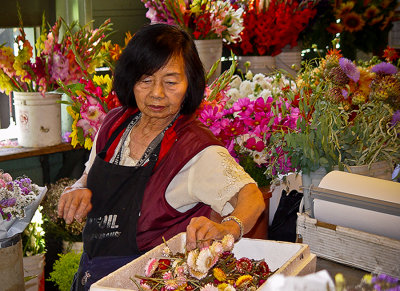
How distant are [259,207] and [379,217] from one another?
0.95 ft

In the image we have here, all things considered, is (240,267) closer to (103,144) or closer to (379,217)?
(379,217)

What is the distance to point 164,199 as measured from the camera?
1646mm

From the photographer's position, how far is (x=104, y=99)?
2383 mm

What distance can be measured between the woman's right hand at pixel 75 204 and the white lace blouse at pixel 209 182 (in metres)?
0.23

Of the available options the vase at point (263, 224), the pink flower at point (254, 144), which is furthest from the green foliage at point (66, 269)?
the pink flower at point (254, 144)

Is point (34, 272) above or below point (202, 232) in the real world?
below

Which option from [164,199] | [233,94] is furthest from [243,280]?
[233,94]

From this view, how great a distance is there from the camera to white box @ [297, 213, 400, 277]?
1371 mm

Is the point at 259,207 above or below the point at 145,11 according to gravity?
below

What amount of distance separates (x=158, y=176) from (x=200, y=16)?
4.89ft

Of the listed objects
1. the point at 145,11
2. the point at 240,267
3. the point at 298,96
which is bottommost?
the point at 240,267

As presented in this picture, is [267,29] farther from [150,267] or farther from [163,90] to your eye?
[150,267]

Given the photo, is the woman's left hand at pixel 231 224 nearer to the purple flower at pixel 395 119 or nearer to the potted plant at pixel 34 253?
the purple flower at pixel 395 119

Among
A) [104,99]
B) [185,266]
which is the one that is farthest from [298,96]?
Answer: [185,266]
